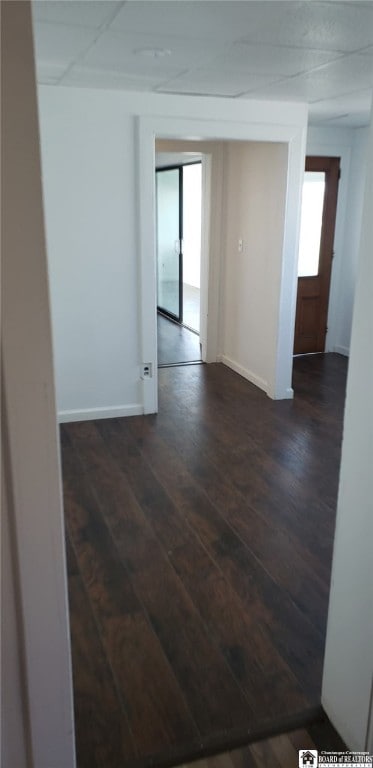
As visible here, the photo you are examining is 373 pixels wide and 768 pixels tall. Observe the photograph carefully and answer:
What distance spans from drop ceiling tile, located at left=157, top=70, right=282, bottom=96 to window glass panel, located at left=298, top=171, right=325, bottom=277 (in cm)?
233

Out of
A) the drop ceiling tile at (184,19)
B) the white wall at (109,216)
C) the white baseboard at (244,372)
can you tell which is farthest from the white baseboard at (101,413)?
the drop ceiling tile at (184,19)

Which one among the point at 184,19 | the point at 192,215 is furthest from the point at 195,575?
the point at 192,215

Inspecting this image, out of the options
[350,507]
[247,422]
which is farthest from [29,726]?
A: [247,422]

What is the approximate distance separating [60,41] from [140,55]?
1.50 feet

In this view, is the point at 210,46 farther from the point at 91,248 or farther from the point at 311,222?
the point at 311,222

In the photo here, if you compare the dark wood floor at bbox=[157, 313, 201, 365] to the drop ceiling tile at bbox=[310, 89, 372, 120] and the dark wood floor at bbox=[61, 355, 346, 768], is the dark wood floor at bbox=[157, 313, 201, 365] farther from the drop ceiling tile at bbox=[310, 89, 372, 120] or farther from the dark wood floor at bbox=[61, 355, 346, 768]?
the drop ceiling tile at bbox=[310, 89, 372, 120]

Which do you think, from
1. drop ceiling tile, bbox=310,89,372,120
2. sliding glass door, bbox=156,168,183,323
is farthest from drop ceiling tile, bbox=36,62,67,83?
sliding glass door, bbox=156,168,183,323

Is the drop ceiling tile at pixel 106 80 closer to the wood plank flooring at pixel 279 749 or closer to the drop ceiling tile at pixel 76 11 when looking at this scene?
the drop ceiling tile at pixel 76 11

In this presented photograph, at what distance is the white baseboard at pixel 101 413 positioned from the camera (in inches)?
188

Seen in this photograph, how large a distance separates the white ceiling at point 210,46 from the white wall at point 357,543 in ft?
3.91

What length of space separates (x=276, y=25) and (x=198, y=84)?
56.3 inches

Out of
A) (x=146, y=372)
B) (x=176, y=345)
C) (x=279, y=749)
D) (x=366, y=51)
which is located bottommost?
(x=279, y=749)

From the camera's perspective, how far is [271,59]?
3.19 m

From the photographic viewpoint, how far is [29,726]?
1265 mm
